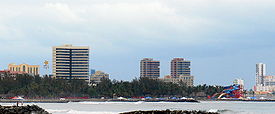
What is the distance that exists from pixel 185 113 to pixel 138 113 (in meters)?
4.23

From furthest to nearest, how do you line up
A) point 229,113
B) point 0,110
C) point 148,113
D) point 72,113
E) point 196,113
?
point 229,113
point 72,113
point 0,110
point 196,113
point 148,113

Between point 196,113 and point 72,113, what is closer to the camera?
point 196,113

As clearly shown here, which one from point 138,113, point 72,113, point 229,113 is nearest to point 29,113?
point 138,113

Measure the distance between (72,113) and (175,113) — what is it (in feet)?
120

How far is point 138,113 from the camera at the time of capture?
149 ft

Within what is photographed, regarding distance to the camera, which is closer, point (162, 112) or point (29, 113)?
point (162, 112)

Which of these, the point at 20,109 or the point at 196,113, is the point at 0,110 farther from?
the point at 196,113

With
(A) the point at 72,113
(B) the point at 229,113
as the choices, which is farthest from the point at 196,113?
(B) the point at 229,113

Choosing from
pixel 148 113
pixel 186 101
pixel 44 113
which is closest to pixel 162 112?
pixel 148 113

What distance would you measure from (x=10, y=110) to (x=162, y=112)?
18941 mm

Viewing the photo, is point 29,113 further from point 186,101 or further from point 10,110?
point 186,101

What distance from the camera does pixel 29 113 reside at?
57.3 m

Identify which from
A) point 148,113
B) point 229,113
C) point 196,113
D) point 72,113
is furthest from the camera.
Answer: point 229,113

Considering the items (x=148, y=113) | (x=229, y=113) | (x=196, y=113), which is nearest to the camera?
(x=148, y=113)
